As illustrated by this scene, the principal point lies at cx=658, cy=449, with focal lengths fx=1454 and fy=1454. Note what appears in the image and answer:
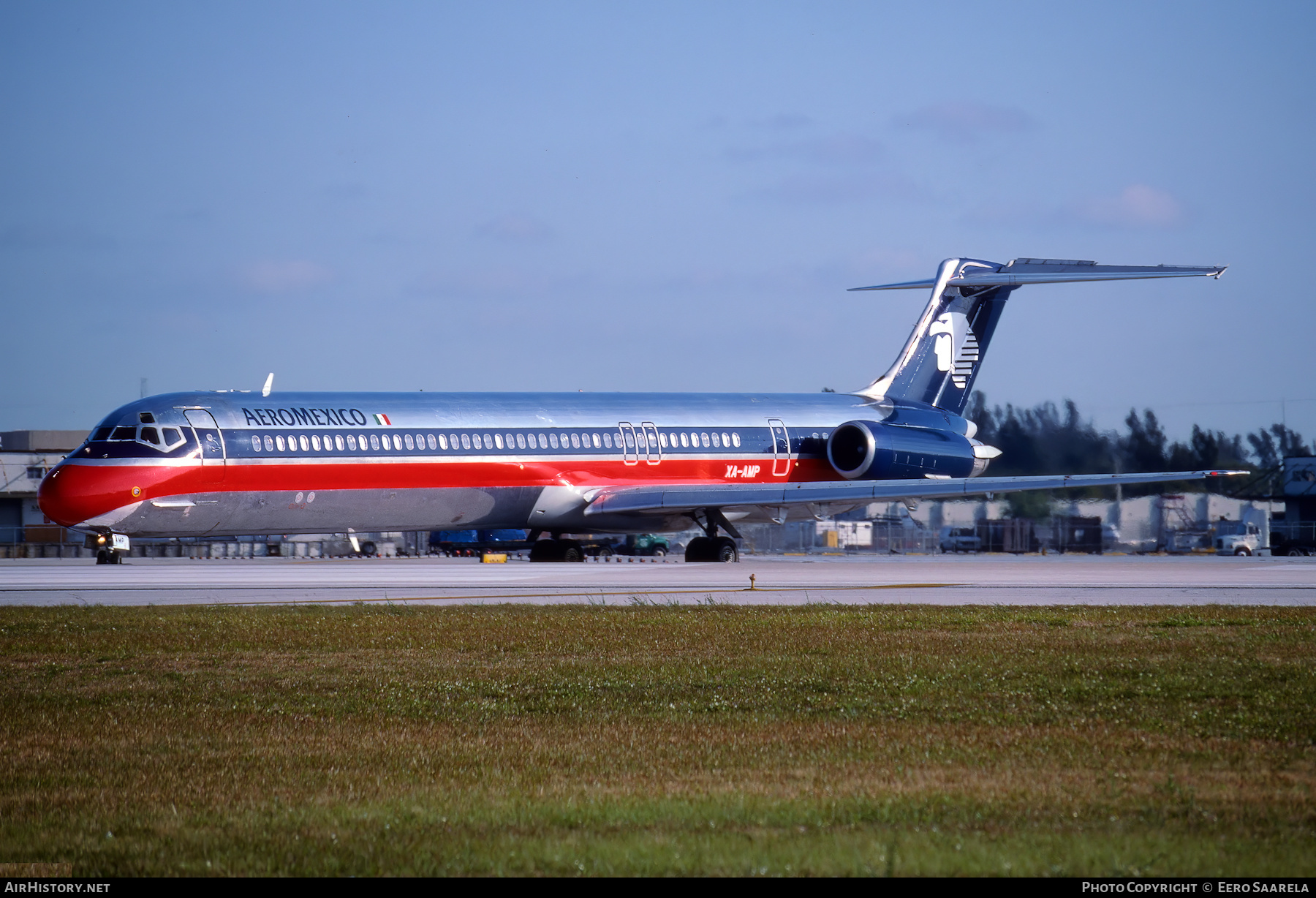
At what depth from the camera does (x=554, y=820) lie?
7367 mm

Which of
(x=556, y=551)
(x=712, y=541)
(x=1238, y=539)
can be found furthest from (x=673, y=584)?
(x=1238, y=539)

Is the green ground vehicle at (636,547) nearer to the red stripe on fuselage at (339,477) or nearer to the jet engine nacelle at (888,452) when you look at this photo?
the jet engine nacelle at (888,452)

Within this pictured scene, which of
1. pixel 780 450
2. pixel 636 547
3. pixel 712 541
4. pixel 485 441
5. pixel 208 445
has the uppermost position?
pixel 485 441

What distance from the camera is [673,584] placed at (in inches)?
1006

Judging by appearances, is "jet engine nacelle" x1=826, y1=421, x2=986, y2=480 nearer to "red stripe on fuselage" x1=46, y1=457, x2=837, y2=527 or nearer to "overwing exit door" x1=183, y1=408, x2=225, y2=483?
"red stripe on fuselage" x1=46, y1=457, x2=837, y2=527

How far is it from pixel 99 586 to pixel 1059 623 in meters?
17.0

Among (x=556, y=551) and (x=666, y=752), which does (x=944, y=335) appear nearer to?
(x=556, y=551)

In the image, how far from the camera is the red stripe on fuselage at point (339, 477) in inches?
1232

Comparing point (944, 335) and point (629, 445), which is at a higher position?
point (944, 335)

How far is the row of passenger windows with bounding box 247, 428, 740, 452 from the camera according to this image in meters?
33.2

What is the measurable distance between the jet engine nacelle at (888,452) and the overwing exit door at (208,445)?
1709 cm

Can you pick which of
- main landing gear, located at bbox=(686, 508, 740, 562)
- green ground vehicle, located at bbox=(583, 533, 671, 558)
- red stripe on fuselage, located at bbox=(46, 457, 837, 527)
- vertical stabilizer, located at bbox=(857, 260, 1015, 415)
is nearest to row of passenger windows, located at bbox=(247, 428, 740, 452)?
red stripe on fuselage, located at bbox=(46, 457, 837, 527)

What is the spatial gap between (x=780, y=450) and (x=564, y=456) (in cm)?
674

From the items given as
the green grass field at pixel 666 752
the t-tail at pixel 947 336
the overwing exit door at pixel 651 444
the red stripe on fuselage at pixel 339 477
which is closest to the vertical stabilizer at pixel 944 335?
the t-tail at pixel 947 336
